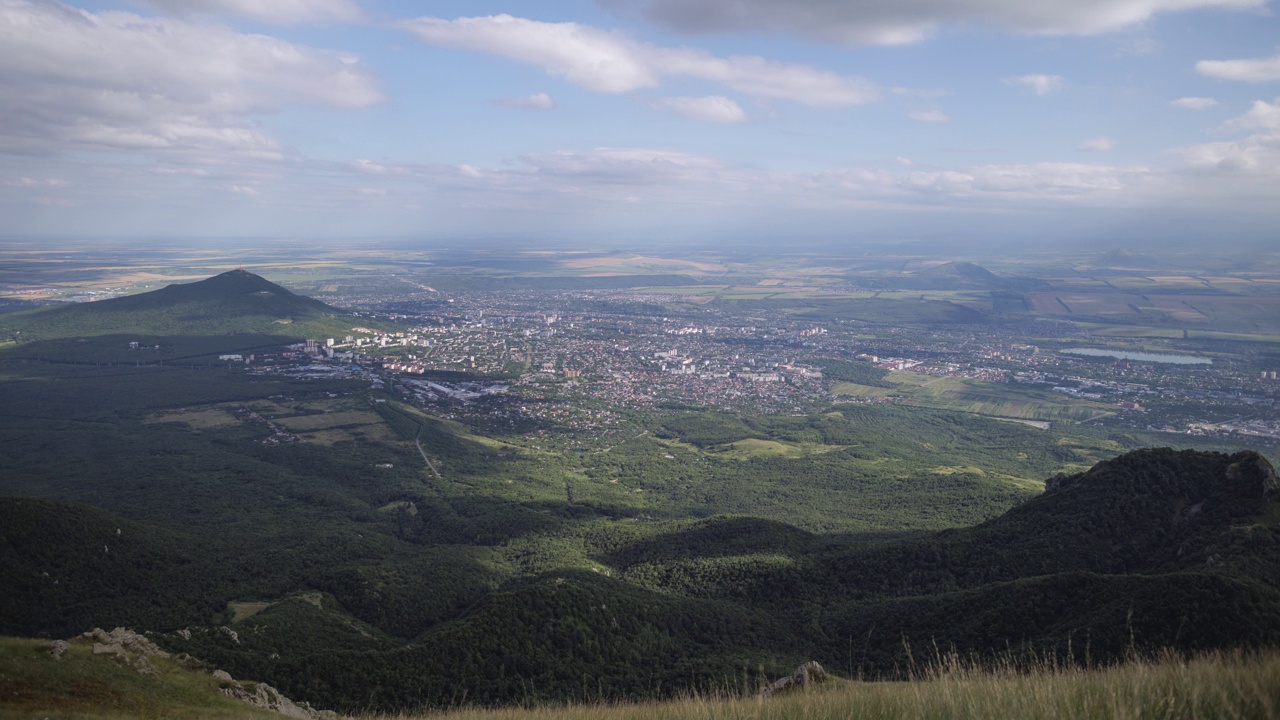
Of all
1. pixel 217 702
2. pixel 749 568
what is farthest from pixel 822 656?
pixel 217 702

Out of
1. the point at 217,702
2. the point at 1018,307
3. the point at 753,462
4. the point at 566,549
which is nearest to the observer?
the point at 217,702

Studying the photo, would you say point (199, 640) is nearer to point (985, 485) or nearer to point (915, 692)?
point (915, 692)

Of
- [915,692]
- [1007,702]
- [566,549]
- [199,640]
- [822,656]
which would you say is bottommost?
[566,549]

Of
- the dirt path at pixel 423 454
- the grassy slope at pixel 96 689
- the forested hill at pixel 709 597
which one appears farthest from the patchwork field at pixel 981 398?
the grassy slope at pixel 96 689

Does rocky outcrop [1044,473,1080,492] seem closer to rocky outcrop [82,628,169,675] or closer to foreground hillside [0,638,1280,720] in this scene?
foreground hillside [0,638,1280,720]

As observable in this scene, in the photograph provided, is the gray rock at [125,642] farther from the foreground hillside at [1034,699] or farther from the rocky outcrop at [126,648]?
the foreground hillside at [1034,699]

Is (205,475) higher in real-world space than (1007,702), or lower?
lower

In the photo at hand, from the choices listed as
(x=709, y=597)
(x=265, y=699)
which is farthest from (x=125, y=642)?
(x=709, y=597)
